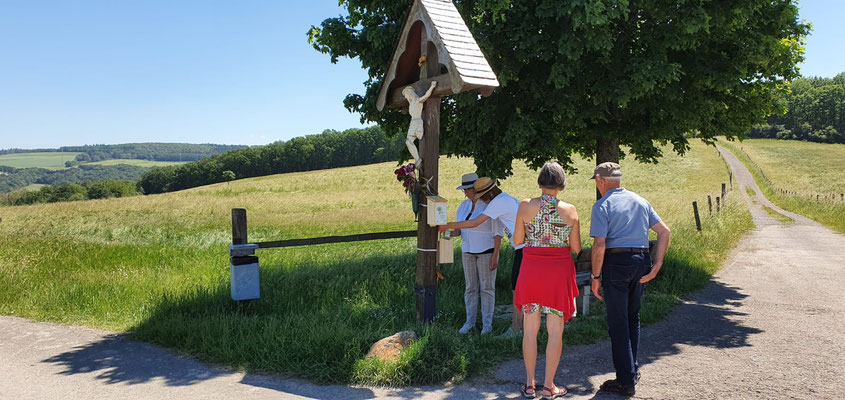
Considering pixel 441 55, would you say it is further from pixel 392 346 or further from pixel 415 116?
pixel 392 346

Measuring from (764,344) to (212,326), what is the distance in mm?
6314

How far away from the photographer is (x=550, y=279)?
465 centimetres

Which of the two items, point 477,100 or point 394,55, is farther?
point 477,100

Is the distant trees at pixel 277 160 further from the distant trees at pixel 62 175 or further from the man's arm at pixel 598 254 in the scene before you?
the man's arm at pixel 598 254

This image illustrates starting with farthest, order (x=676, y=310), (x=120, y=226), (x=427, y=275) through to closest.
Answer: (x=120, y=226) < (x=676, y=310) < (x=427, y=275)

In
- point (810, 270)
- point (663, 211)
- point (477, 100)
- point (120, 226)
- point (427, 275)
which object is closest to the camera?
point (427, 275)

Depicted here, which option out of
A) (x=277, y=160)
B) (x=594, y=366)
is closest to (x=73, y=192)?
(x=277, y=160)

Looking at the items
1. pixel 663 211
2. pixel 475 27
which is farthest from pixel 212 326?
pixel 663 211

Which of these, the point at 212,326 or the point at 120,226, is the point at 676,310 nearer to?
the point at 212,326

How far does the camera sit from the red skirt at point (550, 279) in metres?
4.63

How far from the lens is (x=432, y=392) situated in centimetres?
491

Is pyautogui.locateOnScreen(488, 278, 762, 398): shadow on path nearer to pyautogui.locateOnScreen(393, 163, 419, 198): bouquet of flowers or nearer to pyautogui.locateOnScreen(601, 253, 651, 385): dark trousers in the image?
pyautogui.locateOnScreen(601, 253, 651, 385): dark trousers

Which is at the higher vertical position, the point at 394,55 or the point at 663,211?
the point at 394,55

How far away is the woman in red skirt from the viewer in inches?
181
